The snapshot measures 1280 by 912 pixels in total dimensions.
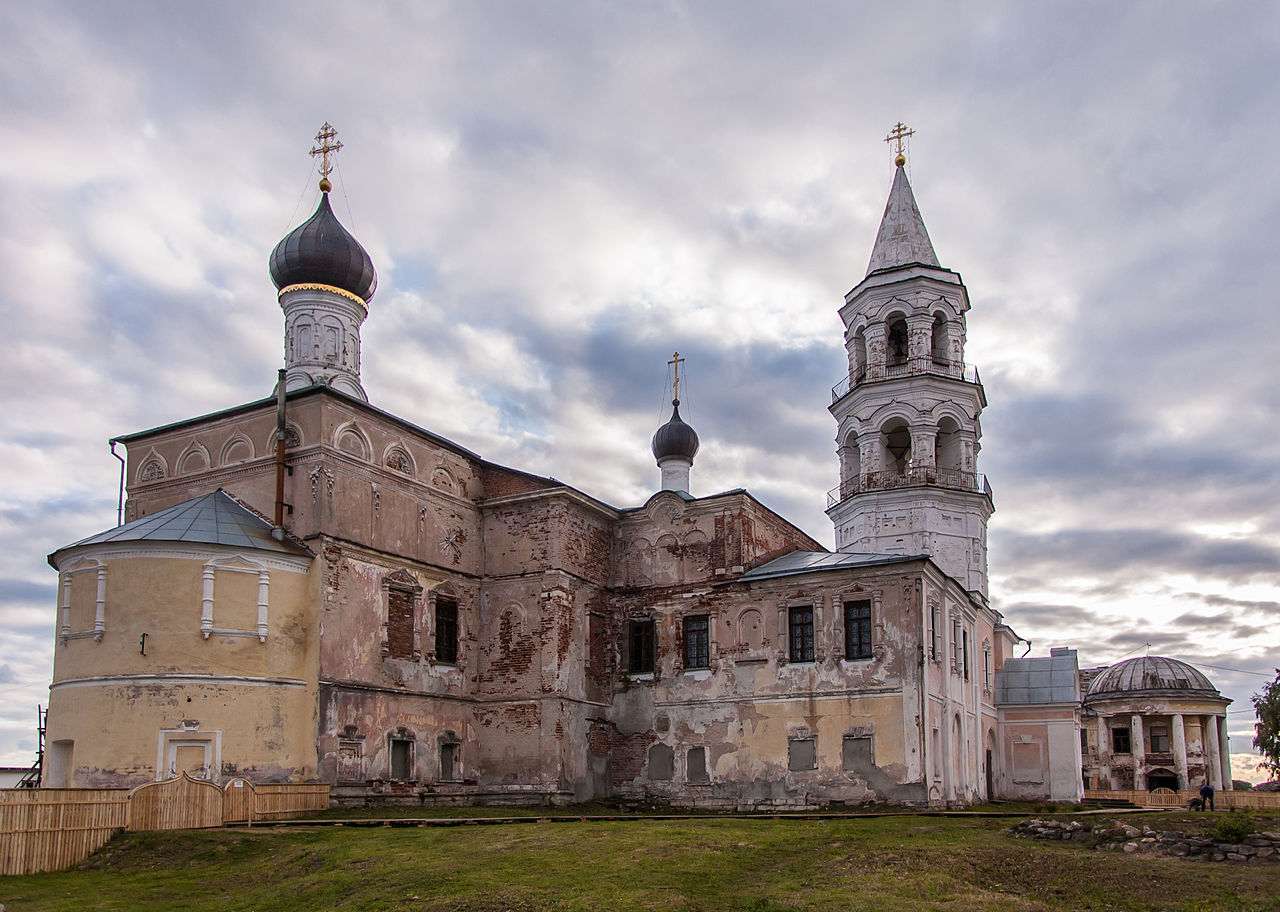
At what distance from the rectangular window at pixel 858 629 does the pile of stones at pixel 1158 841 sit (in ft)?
27.2

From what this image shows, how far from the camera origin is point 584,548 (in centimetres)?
2866

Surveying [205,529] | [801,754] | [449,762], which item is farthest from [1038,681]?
[205,529]

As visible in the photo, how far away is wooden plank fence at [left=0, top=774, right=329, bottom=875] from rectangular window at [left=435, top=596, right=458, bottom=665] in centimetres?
720

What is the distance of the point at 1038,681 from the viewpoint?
34.0 meters

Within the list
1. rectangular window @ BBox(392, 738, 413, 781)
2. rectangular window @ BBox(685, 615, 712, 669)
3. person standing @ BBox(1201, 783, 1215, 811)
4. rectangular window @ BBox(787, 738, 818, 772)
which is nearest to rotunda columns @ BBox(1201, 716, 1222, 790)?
person standing @ BBox(1201, 783, 1215, 811)

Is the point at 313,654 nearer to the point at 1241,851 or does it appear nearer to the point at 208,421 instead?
the point at 208,421

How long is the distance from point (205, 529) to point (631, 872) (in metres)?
12.9

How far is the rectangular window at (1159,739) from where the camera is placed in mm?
46938

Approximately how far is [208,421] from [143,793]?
1049 cm

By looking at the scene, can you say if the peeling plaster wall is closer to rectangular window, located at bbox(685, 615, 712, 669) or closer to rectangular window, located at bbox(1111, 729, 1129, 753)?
rectangular window, located at bbox(685, 615, 712, 669)

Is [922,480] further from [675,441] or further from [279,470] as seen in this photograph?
[279,470]

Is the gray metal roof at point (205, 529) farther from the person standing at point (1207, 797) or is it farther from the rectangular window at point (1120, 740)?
the rectangular window at point (1120, 740)

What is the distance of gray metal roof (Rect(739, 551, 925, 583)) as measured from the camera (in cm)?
2623

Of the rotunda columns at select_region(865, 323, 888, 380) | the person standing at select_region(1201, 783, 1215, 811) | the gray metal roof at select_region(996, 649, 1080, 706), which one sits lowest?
the person standing at select_region(1201, 783, 1215, 811)
